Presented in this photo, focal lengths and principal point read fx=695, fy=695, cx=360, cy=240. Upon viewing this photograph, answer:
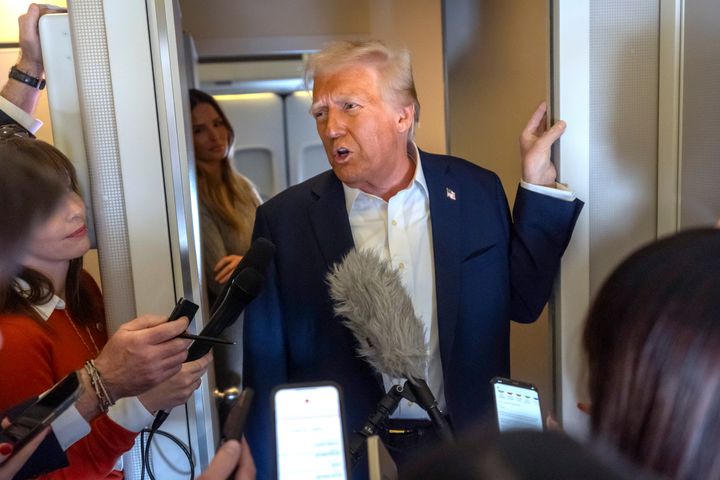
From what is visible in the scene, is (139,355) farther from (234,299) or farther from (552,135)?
(552,135)

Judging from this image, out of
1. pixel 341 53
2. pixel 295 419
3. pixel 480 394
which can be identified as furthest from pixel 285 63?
pixel 295 419

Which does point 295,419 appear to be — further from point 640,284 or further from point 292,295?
point 292,295

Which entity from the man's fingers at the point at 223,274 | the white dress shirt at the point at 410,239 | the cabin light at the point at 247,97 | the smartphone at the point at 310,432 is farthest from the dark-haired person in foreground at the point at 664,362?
the cabin light at the point at 247,97

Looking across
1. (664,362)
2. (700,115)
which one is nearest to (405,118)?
(700,115)

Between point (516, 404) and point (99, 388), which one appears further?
point (99, 388)

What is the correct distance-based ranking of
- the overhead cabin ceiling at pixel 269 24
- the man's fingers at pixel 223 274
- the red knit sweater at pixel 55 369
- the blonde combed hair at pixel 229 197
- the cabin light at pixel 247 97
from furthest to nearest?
the cabin light at pixel 247 97 < the overhead cabin ceiling at pixel 269 24 < the blonde combed hair at pixel 229 197 < the man's fingers at pixel 223 274 < the red knit sweater at pixel 55 369

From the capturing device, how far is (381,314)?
1056 mm

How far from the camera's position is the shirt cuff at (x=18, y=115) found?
1357 millimetres

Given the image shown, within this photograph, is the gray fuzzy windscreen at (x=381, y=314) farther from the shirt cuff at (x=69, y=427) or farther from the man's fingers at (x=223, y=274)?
the man's fingers at (x=223, y=274)

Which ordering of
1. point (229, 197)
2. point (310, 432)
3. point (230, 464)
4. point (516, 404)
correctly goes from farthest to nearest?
point (229, 197), point (516, 404), point (310, 432), point (230, 464)

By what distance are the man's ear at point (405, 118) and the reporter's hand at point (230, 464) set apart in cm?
94

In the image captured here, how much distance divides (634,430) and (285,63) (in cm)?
452

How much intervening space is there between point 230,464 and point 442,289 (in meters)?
0.79

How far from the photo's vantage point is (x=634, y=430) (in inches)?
21.8
